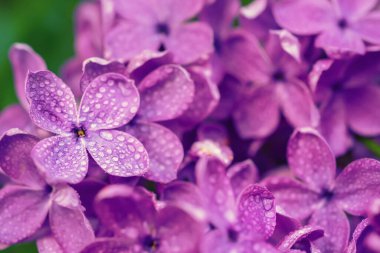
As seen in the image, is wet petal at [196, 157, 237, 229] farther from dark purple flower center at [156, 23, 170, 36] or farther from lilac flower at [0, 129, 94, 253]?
dark purple flower center at [156, 23, 170, 36]

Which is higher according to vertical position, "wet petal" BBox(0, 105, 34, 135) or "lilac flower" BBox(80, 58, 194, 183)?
"lilac flower" BBox(80, 58, 194, 183)

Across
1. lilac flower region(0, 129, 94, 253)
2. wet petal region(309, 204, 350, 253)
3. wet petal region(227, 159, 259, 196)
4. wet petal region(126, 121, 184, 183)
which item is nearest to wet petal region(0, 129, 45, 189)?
lilac flower region(0, 129, 94, 253)

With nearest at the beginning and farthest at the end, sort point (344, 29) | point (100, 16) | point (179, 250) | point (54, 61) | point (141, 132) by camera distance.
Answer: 1. point (179, 250)
2. point (141, 132)
3. point (344, 29)
4. point (100, 16)
5. point (54, 61)

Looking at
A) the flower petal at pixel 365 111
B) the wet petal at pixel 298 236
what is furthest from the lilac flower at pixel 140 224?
the flower petal at pixel 365 111

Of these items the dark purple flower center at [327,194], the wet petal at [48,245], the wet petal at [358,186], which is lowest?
the dark purple flower center at [327,194]

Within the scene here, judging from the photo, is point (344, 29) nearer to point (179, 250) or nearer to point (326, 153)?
point (326, 153)

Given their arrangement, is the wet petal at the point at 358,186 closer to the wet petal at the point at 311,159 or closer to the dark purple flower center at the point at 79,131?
the wet petal at the point at 311,159

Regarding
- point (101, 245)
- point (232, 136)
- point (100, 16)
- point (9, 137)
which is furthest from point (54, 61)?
point (101, 245)
